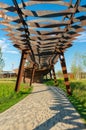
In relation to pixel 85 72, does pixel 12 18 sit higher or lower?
lower

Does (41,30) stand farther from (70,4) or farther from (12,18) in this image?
(70,4)

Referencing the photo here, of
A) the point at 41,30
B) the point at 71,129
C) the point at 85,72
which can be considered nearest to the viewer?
the point at 71,129

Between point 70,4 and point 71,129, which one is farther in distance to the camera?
point 70,4

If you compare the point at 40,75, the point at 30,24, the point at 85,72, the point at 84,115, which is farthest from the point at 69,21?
the point at 85,72

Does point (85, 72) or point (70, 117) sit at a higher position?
point (85, 72)

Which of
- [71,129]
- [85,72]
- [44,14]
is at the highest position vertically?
[85,72]

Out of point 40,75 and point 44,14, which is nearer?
point 44,14

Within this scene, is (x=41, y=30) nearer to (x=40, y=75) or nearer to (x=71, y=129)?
(x=71, y=129)

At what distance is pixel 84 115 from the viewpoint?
9.88 metres

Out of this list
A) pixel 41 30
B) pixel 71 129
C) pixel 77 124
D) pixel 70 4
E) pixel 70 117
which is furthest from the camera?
pixel 41 30

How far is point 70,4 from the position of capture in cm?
892

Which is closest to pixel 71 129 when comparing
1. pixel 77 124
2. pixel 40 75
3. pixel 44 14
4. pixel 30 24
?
pixel 77 124

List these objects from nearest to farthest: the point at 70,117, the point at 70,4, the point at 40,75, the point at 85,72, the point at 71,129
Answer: the point at 71,129 < the point at 70,4 < the point at 70,117 < the point at 40,75 < the point at 85,72

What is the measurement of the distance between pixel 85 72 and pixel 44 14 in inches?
3377
